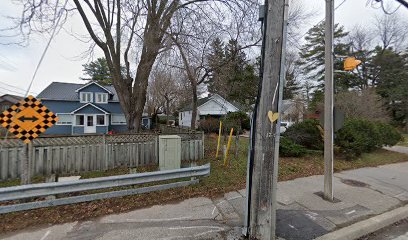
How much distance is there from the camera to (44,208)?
3.93 m

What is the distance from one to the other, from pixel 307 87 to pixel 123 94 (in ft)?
115

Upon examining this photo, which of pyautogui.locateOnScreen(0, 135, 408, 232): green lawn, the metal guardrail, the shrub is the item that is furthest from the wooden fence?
the shrub

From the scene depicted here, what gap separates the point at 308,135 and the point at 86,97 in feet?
72.6

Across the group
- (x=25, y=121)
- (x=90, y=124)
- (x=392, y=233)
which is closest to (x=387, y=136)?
(x=392, y=233)

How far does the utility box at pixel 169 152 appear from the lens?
20.6ft

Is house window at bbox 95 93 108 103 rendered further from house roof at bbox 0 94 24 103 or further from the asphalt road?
the asphalt road

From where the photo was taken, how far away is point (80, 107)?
21.5 meters

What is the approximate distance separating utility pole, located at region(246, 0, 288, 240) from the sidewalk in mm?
556

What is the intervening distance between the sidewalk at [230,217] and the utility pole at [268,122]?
556 millimetres

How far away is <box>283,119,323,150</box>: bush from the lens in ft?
32.7

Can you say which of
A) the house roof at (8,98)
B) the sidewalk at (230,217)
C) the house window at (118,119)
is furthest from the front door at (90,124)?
the sidewalk at (230,217)

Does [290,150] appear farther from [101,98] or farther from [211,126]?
[101,98]

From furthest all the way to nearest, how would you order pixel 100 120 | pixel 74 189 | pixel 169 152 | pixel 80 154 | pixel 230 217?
1. pixel 100 120
2. pixel 80 154
3. pixel 169 152
4. pixel 74 189
5. pixel 230 217

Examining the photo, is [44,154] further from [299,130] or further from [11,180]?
[299,130]
